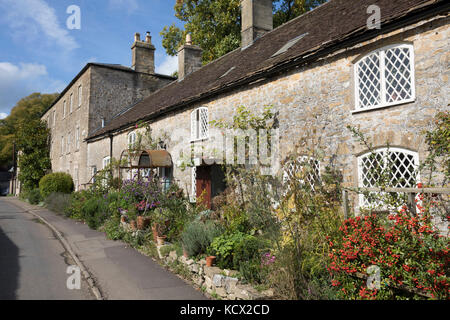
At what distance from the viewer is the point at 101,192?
15156 mm

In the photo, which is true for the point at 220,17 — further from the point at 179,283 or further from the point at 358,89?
the point at 179,283

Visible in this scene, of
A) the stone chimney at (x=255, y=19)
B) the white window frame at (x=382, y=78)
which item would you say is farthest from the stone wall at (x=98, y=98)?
the white window frame at (x=382, y=78)

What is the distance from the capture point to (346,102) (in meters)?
6.76

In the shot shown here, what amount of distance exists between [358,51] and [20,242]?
10535mm

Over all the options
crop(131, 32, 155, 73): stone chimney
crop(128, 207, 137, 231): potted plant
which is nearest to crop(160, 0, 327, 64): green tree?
crop(131, 32, 155, 73): stone chimney

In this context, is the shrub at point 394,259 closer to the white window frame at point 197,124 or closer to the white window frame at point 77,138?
the white window frame at point 197,124

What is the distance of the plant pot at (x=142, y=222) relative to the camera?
9.13 meters

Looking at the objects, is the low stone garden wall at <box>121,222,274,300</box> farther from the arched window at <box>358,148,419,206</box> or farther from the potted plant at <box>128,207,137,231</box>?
the potted plant at <box>128,207,137,231</box>

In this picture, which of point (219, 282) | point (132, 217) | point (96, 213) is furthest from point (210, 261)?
point (96, 213)

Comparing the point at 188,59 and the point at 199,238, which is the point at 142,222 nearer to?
the point at 199,238

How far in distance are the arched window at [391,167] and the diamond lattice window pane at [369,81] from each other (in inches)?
41.1

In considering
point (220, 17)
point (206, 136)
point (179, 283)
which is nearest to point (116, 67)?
point (220, 17)

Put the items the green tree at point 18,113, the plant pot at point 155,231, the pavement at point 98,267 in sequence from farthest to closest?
1. the green tree at point 18,113
2. the plant pot at point 155,231
3. the pavement at point 98,267

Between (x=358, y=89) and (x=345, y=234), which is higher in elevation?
(x=358, y=89)
